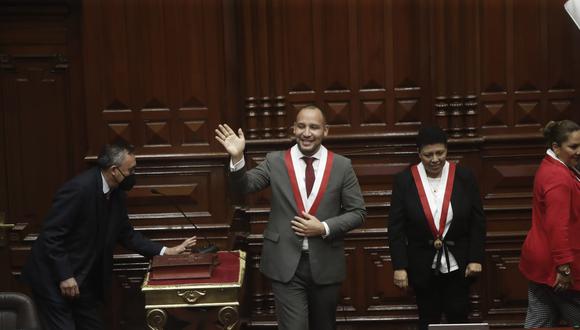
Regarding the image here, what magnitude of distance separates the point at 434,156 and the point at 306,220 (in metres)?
0.83

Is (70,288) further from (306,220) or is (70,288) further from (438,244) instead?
(438,244)

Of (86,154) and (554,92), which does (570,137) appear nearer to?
(554,92)

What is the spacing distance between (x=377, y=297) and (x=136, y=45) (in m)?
2.27

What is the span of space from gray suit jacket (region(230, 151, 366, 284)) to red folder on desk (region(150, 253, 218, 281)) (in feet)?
1.05

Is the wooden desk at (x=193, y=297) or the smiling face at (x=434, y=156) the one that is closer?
the wooden desk at (x=193, y=297)

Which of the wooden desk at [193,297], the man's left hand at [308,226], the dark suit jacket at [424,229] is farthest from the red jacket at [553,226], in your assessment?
the wooden desk at [193,297]

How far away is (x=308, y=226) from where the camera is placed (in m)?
5.62

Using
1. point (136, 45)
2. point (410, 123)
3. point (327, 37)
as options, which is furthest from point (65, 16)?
point (410, 123)

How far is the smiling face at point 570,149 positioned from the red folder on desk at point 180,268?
1998 mm

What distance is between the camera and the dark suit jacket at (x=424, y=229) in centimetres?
594

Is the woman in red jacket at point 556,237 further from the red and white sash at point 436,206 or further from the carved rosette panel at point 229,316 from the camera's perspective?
the carved rosette panel at point 229,316

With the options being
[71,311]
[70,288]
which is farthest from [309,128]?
[71,311]

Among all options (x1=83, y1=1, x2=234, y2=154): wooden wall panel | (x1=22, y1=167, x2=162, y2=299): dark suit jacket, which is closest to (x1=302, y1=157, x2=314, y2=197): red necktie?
(x1=22, y1=167, x2=162, y2=299): dark suit jacket

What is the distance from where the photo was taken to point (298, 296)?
18.9ft
